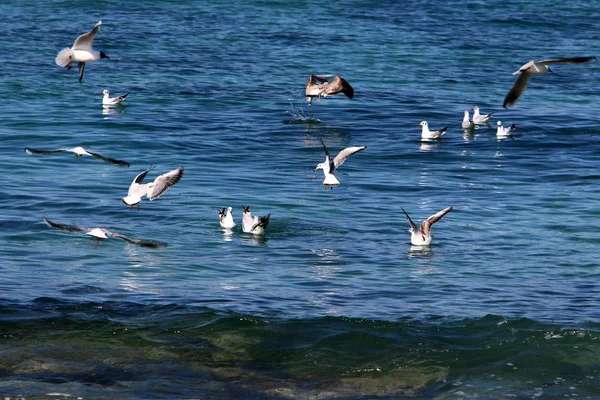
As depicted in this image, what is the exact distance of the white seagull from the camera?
18016mm

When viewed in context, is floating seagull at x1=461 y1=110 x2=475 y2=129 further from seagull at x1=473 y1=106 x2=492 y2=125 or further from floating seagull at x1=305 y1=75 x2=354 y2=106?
floating seagull at x1=305 y1=75 x2=354 y2=106

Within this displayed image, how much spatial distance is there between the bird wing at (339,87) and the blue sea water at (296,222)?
3.75 feet

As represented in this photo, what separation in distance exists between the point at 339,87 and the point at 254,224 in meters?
9.12

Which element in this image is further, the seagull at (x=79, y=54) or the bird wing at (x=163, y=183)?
the bird wing at (x=163, y=183)

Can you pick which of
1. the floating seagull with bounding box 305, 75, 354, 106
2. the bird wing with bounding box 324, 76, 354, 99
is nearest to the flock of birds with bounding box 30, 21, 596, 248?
the bird wing with bounding box 324, 76, 354, 99

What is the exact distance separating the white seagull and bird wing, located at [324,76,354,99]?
7.56 m

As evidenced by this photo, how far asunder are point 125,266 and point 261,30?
83.9ft

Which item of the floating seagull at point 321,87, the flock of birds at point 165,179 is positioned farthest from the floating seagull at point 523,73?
the floating seagull at point 321,87

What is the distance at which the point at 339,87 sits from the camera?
86.9 feet

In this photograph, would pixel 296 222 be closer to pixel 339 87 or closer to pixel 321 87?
pixel 339 87

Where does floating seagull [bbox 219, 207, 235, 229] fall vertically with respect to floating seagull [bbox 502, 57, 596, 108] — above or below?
below

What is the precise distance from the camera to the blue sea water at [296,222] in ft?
41.3

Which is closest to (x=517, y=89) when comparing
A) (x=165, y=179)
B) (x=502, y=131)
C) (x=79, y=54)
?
(x=165, y=179)

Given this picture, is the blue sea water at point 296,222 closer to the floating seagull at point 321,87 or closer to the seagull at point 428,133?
the seagull at point 428,133
